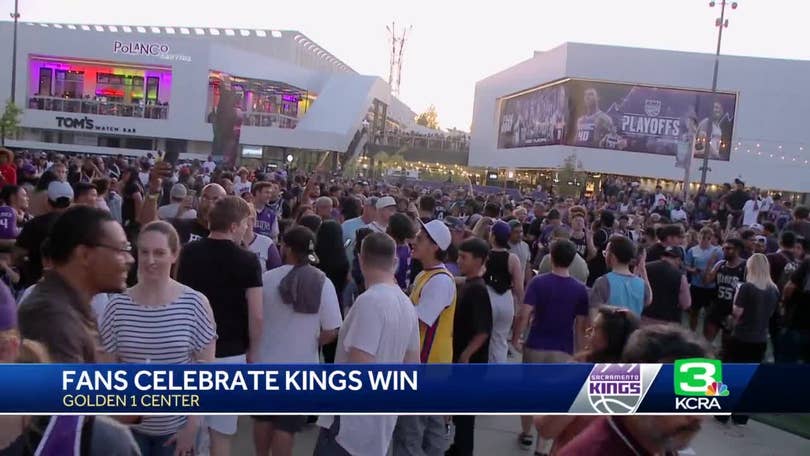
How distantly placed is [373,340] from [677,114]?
45.4m

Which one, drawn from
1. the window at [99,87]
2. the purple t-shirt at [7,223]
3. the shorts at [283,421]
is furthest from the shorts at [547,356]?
the window at [99,87]

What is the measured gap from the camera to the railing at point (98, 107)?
48.6 m

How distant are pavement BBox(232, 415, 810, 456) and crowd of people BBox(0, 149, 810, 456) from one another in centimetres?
19

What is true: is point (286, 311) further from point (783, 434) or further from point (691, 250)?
point (691, 250)

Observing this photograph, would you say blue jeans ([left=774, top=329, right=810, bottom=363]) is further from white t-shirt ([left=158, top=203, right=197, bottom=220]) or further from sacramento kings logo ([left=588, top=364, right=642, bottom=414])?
white t-shirt ([left=158, top=203, right=197, bottom=220])

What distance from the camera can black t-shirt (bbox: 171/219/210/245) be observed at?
634 cm

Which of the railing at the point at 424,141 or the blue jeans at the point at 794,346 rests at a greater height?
the railing at the point at 424,141

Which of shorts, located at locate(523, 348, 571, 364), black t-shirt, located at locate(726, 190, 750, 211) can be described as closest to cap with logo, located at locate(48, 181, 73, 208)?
shorts, located at locate(523, 348, 571, 364)

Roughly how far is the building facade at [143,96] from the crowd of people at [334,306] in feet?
137

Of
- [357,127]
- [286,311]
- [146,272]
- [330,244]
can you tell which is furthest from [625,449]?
[357,127]

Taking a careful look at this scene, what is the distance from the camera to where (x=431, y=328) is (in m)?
4.54

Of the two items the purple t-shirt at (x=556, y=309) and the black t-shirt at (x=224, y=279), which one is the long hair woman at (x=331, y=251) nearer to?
the purple t-shirt at (x=556, y=309)

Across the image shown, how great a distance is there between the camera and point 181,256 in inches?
172

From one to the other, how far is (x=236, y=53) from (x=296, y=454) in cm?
4846
